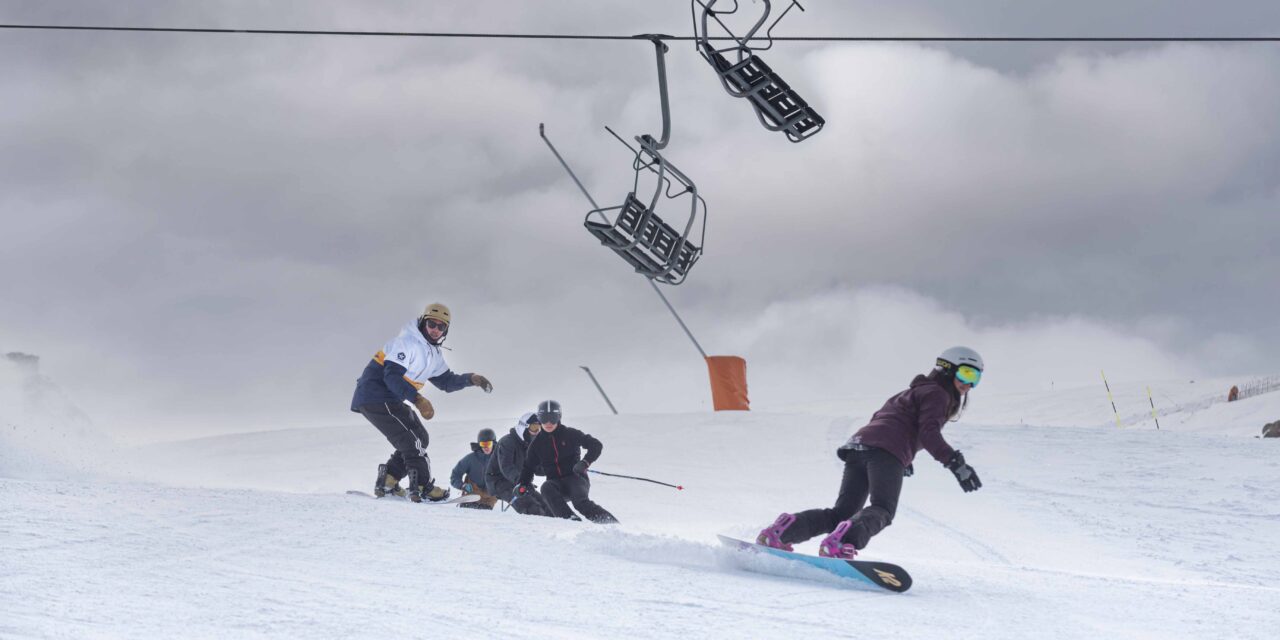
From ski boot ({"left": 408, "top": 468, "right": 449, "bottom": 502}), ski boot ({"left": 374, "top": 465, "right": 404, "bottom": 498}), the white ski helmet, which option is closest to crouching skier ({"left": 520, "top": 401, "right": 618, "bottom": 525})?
ski boot ({"left": 408, "top": 468, "right": 449, "bottom": 502})

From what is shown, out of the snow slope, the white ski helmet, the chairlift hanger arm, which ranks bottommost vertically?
the snow slope

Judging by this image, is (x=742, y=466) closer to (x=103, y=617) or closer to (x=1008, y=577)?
(x=1008, y=577)

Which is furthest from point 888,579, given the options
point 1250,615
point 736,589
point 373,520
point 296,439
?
point 296,439

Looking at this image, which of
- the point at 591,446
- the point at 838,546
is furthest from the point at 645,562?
the point at 591,446

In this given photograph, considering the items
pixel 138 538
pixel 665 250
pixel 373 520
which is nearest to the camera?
pixel 138 538

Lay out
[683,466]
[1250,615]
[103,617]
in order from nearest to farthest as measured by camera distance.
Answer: [103,617] < [1250,615] < [683,466]

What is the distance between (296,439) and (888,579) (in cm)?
1515

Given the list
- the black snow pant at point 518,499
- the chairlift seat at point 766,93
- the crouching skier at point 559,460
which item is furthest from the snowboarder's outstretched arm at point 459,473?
the chairlift seat at point 766,93

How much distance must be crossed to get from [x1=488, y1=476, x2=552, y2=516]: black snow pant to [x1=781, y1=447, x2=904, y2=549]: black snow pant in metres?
3.36

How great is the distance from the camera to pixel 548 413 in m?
9.19

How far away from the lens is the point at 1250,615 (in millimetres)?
5332

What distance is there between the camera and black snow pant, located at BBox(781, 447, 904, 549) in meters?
5.90

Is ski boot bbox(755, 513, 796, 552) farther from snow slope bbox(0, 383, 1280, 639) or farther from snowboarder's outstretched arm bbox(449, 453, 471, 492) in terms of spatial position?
snowboarder's outstretched arm bbox(449, 453, 471, 492)

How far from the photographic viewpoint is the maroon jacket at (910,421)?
598 cm
